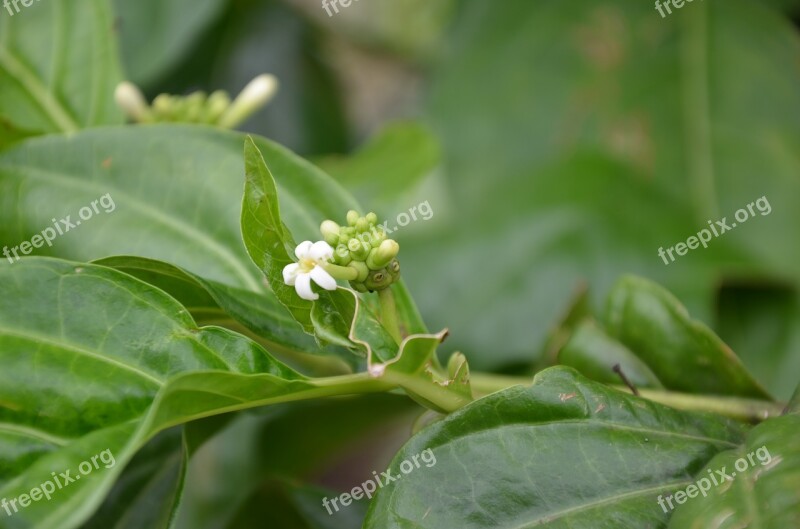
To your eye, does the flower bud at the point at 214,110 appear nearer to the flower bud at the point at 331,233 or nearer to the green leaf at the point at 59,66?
the green leaf at the point at 59,66

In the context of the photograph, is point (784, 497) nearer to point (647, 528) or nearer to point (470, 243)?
point (647, 528)

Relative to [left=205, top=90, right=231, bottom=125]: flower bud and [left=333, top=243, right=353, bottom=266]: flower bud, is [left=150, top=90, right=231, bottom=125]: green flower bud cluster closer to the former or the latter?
[left=205, top=90, right=231, bottom=125]: flower bud

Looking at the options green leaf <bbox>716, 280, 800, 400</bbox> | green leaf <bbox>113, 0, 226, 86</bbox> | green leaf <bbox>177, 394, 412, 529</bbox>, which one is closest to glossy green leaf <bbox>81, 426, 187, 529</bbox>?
green leaf <bbox>177, 394, 412, 529</bbox>

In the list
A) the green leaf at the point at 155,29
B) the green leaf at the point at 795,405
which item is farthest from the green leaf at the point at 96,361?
the green leaf at the point at 155,29

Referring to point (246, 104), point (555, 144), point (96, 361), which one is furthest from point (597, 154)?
point (96, 361)

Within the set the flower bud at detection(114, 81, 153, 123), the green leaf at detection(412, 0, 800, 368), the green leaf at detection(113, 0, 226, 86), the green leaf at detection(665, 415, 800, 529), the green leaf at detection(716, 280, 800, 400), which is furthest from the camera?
Answer: the green leaf at detection(113, 0, 226, 86)

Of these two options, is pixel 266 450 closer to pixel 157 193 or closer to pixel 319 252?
pixel 157 193
